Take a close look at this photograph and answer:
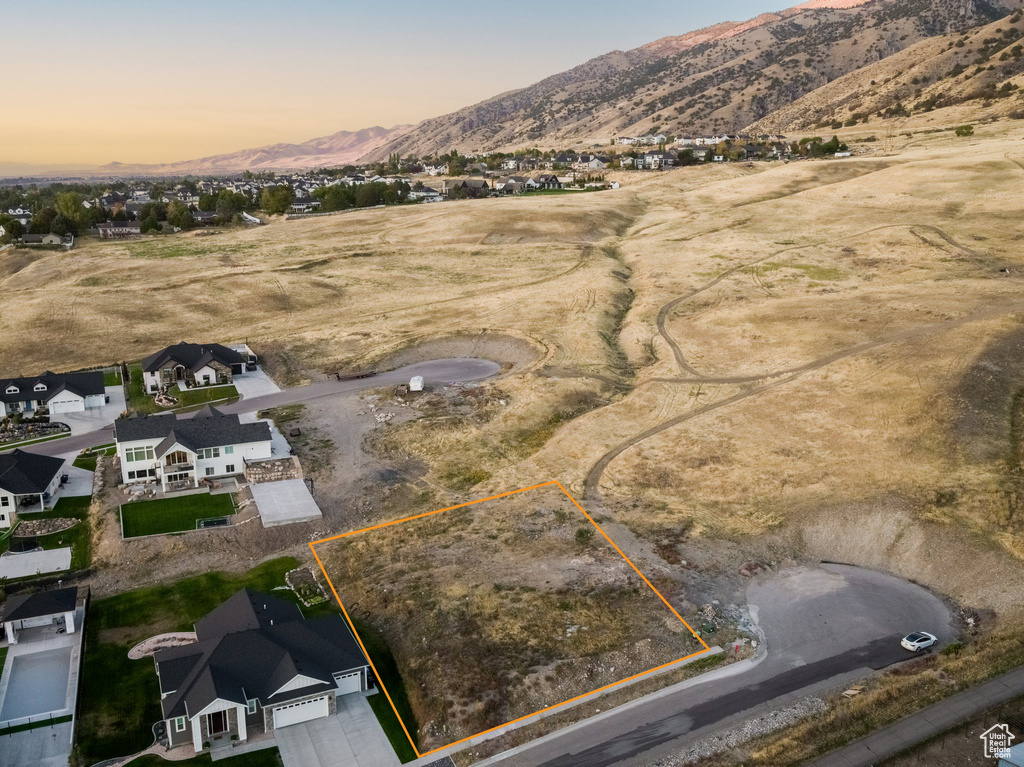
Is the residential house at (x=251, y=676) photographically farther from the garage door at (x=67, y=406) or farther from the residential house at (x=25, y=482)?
the garage door at (x=67, y=406)

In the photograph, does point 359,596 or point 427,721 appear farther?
point 359,596

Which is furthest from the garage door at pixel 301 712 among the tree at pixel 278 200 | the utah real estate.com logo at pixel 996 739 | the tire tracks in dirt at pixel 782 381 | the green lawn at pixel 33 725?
the tree at pixel 278 200

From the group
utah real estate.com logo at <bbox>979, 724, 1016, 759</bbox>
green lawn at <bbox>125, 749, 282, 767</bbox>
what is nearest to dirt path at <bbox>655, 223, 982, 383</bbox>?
utah real estate.com logo at <bbox>979, 724, 1016, 759</bbox>

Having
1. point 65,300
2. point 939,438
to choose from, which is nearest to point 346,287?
point 65,300

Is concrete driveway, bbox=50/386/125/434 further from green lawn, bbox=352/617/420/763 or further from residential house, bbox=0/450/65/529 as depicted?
green lawn, bbox=352/617/420/763

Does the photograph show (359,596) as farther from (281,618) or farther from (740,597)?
(740,597)

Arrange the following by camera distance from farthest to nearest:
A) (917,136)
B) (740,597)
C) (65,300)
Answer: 1. (917,136)
2. (65,300)
3. (740,597)

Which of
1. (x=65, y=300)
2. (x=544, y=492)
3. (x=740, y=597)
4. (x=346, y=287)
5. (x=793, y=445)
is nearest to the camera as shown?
(x=740, y=597)
